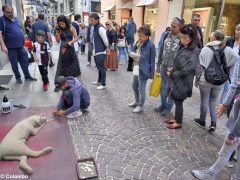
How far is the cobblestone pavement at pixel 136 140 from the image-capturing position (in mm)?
3067

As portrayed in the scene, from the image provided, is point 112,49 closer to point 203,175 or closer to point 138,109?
point 138,109

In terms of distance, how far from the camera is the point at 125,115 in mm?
4621

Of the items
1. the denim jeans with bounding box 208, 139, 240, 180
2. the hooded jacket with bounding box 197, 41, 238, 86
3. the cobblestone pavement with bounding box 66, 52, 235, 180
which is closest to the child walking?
the cobblestone pavement with bounding box 66, 52, 235, 180

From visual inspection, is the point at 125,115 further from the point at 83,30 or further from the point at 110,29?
the point at 83,30

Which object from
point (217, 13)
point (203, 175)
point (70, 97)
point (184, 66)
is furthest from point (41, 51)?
point (217, 13)

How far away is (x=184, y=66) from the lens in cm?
362

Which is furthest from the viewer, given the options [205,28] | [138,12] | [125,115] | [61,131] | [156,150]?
[138,12]

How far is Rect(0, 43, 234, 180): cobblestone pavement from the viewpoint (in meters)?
3.07

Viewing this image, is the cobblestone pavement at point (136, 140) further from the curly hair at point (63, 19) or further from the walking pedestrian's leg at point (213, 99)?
the curly hair at point (63, 19)

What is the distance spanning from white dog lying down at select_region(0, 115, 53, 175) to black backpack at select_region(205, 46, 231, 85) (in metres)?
2.62

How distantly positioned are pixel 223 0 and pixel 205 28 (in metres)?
1.28

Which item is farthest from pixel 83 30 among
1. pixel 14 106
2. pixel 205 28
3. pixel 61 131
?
pixel 61 131

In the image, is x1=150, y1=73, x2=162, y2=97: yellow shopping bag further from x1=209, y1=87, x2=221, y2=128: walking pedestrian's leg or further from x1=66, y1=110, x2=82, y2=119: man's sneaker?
x1=66, y1=110, x2=82, y2=119: man's sneaker

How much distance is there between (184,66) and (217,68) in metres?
0.51
